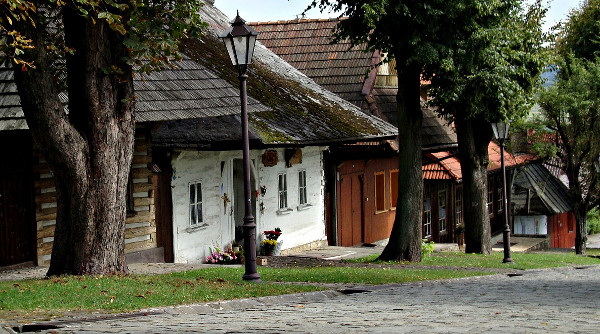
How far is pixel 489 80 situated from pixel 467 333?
14.2 m

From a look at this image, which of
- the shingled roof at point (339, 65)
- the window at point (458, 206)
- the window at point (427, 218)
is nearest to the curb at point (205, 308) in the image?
the shingled roof at point (339, 65)

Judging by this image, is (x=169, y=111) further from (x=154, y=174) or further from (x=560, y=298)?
(x=560, y=298)

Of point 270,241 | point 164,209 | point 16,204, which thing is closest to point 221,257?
point 270,241

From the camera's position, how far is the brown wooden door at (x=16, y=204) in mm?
15734

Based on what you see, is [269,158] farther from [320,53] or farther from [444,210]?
[444,210]

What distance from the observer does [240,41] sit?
551 inches

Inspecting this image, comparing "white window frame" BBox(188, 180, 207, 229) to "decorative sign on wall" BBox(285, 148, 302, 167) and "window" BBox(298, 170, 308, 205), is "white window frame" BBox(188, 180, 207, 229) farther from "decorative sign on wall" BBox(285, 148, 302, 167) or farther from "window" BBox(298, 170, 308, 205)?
"window" BBox(298, 170, 308, 205)

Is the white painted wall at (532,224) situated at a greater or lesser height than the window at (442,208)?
lesser

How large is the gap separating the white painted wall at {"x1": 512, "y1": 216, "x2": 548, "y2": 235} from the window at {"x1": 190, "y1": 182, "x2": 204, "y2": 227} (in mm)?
23868

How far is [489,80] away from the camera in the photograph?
71.9 ft

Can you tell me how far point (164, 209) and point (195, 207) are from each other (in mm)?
1262

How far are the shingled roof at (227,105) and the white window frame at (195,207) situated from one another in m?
1.36

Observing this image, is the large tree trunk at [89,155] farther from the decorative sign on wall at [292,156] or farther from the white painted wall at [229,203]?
the decorative sign on wall at [292,156]

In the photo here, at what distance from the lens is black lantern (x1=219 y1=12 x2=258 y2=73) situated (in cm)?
1393
